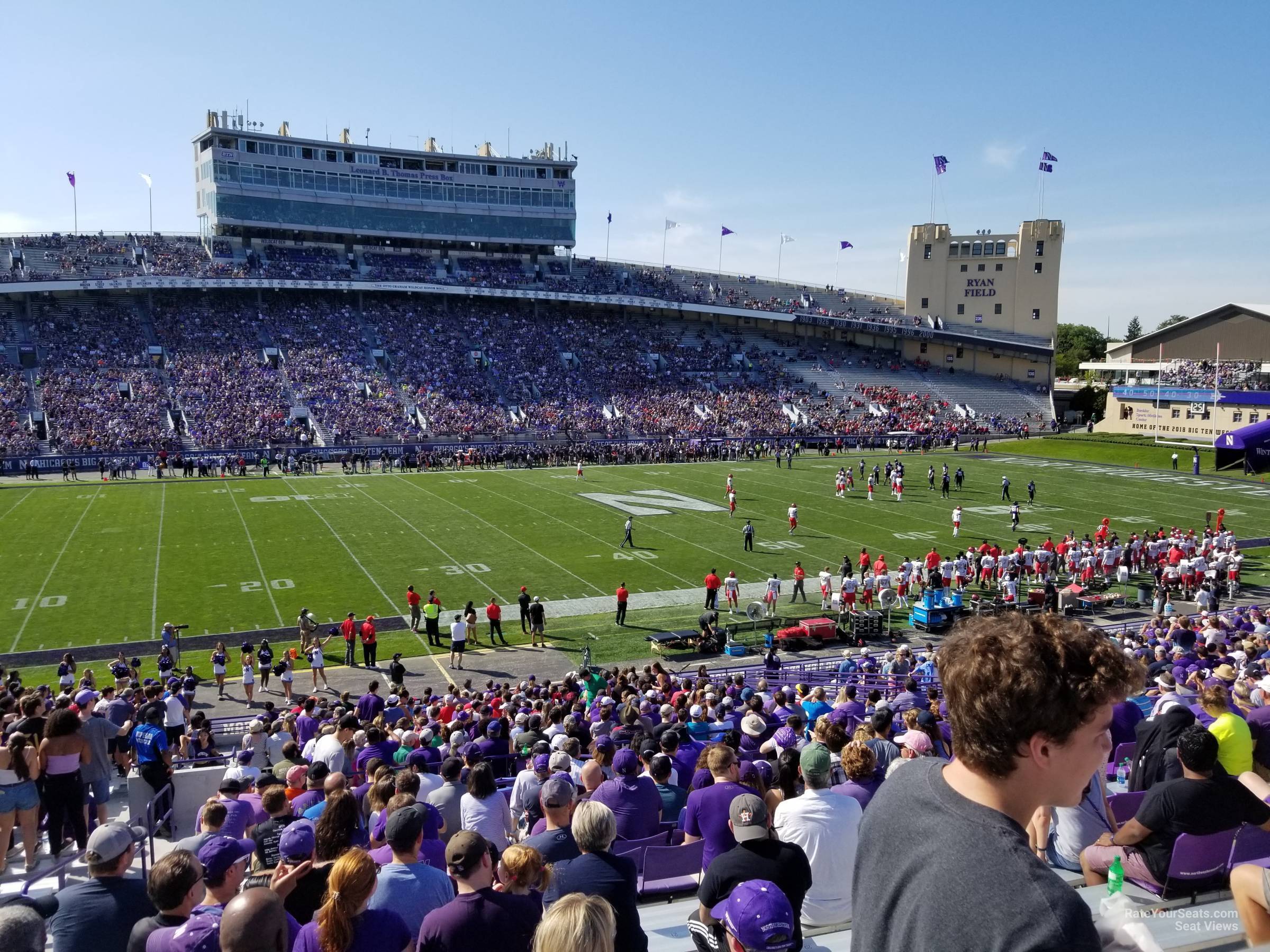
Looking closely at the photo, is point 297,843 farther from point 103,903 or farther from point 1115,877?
point 1115,877

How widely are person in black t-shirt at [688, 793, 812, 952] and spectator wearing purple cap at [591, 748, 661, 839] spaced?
1950mm

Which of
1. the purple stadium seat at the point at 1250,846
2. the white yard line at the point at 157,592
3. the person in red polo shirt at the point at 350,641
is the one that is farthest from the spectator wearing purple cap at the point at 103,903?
the white yard line at the point at 157,592

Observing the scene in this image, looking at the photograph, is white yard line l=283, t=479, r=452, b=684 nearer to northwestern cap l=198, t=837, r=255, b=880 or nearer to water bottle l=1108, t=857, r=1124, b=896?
northwestern cap l=198, t=837, r=255, b=880

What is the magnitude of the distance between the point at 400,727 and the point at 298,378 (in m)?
49.5

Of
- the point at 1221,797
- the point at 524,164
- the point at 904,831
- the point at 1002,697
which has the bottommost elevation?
the point at 1221,797

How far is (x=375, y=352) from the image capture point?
61.6m

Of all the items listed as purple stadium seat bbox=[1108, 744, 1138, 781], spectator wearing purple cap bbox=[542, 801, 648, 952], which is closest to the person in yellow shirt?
purple stadium seat bbox=[1108, 744, 1138, 781]

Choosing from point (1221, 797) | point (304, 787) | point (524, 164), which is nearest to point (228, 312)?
point (524, 164)

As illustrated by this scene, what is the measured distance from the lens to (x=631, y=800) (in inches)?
244

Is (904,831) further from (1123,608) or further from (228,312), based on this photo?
(228,312)

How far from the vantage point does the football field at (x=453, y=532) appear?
896 inches

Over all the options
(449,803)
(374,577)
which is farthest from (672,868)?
(374,577)

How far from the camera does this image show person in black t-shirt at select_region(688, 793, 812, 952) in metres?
4.11

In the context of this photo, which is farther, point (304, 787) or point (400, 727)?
point (400, 727)
